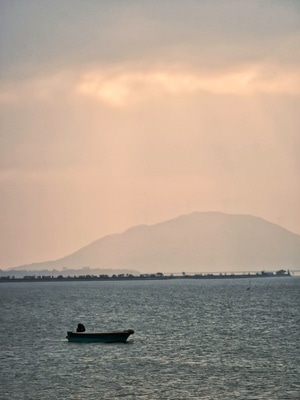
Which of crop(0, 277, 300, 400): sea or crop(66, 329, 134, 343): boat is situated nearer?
crop(0, 277, 300, 400): sea

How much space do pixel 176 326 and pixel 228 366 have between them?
1797 inches

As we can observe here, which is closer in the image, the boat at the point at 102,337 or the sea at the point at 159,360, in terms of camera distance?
the sea at the point at 159,360

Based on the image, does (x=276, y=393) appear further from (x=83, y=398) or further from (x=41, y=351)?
(x=41, y=351)

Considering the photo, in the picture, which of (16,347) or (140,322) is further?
(140,322)

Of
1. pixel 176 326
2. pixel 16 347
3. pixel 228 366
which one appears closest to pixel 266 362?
pixel 228 366

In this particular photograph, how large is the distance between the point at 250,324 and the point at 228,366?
4878 cm

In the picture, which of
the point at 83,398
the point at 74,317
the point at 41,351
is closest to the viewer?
the point at 83,398

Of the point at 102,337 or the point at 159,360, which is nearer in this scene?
the point at 159,360

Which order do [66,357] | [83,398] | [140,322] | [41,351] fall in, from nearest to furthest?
[83,398] < [66,357] < [41,351] < [140,322]

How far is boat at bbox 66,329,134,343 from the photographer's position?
102 meters

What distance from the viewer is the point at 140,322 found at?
447 ft

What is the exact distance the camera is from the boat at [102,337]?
10194 centimetres

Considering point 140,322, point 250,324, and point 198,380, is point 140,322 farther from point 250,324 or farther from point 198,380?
point 198,380

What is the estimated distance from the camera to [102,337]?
10288 cm
